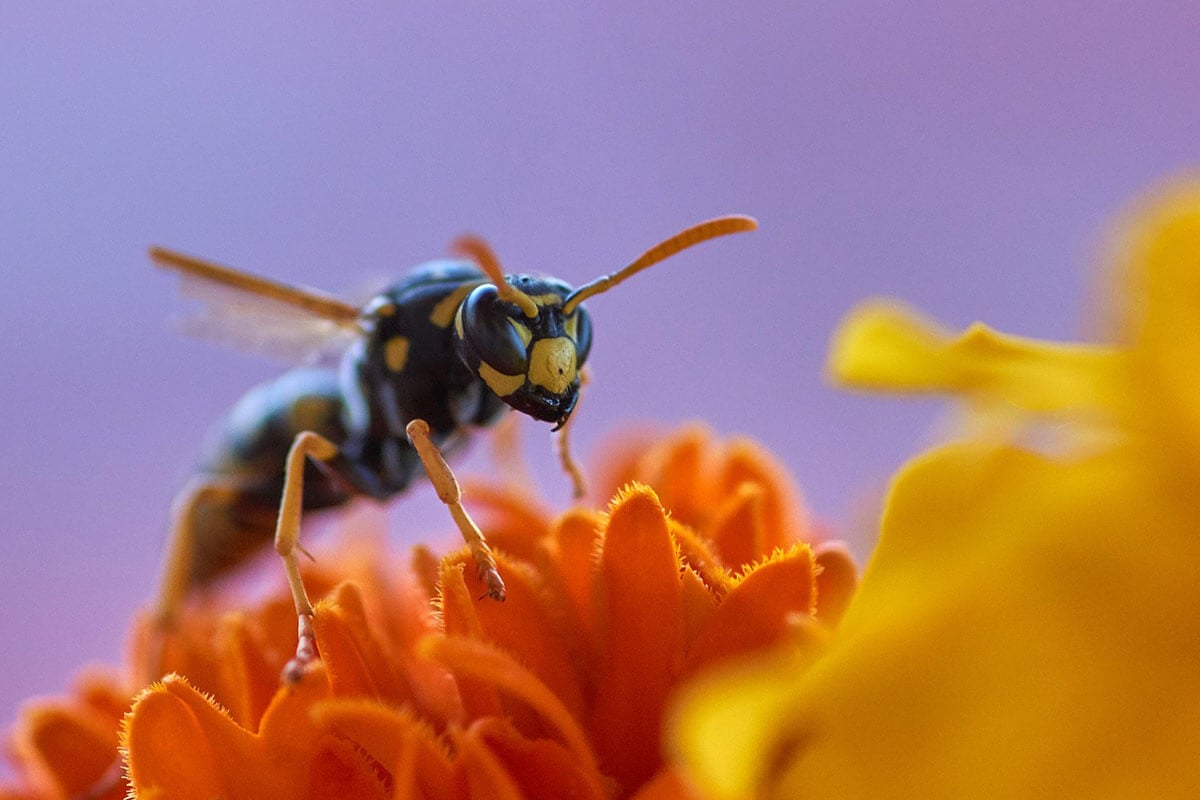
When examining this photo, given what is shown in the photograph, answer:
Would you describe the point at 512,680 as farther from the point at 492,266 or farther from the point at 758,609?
the point at 492,266

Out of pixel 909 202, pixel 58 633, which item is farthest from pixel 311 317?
pixel 909 202

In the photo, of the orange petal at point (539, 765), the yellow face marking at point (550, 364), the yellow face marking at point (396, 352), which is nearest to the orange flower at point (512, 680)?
the orange petal at point (539, 765)

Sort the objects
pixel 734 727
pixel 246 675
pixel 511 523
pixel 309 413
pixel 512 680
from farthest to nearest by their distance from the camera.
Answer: pixel 309 413, pixel 511 523, pixel 246 675, pixel 512 680, pixel 734 727

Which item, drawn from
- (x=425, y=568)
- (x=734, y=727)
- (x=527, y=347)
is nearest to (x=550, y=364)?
(x=527, y=347)

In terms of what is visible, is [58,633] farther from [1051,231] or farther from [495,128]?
[1051,231]

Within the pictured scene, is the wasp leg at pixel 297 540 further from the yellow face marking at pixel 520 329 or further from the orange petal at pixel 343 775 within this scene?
the yellow face marking at pixel 520 329

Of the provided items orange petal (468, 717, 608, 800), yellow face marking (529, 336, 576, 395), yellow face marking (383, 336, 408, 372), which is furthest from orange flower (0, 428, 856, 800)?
yellow face marking (383, 336, 408, 372)
